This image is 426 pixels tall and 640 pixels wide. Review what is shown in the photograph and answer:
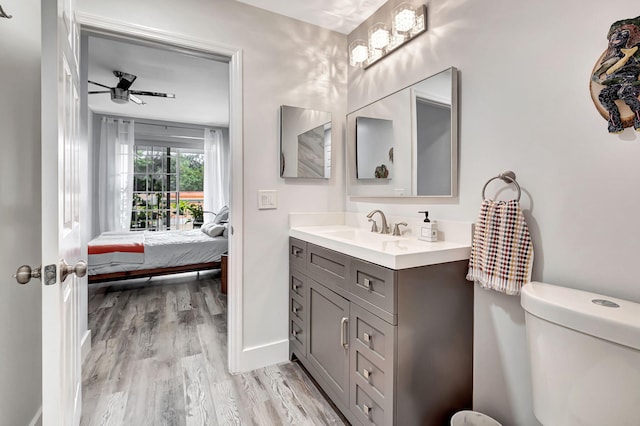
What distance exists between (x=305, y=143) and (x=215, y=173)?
436cm

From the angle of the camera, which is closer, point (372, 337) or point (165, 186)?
point (372, 337)

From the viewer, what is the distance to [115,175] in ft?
17.3

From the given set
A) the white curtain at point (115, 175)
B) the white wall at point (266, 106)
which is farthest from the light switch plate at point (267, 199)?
the white curtain at point (115, 175)

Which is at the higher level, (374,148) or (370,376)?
(374,148)

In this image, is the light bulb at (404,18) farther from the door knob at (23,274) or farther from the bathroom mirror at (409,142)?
the door knob at (23,274)

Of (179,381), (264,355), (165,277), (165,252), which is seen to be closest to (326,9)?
(264,355)

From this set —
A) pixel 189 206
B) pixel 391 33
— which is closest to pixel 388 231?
pixel 391 33

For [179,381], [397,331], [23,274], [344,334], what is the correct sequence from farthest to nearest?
[179,381]
[344,334]
[397,331]
[23,274]

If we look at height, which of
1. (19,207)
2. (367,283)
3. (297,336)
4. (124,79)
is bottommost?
(297,336)

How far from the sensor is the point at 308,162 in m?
2.20

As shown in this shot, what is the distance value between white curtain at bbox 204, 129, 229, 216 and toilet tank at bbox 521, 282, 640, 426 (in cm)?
567

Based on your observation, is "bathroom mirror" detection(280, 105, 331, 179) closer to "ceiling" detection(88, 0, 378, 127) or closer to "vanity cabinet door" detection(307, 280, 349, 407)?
"ceiling" detection(88, 0, 378, 127)

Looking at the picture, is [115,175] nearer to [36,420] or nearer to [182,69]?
[182,69]

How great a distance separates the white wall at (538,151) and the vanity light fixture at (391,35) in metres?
0.08
